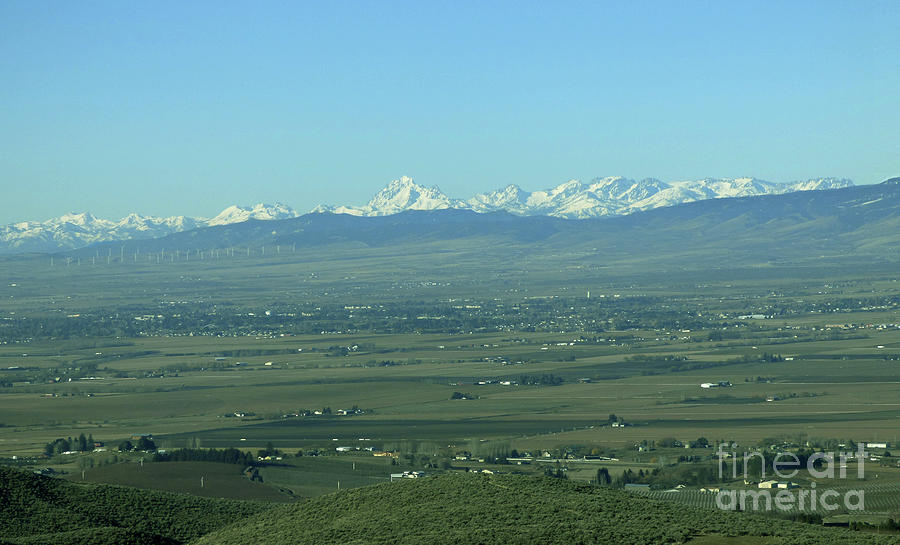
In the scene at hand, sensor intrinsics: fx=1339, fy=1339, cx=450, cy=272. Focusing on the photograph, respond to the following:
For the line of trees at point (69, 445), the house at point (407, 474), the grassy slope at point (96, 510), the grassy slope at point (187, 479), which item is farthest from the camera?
the line of trees at point (69, 445)

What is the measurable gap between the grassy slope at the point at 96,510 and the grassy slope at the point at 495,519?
372 cm

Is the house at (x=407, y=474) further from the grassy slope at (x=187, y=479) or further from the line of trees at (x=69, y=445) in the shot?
the line of trees at (x=69, y=445)

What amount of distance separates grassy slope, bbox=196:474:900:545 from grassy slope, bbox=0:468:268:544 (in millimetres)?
3724

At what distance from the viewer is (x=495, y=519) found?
1630 inches

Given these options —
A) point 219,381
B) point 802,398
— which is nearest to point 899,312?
point 802,398

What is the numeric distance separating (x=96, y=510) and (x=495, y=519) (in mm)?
17707

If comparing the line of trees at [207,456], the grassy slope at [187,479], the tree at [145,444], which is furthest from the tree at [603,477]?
the tree at [145,444]

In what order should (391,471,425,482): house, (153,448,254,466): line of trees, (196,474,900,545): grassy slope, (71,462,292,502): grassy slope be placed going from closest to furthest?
(196,474,900,545): grassy slope < (71,462,292,502): grassy slope < (391,471,425,482): house < (153,448,254,466): line of trees

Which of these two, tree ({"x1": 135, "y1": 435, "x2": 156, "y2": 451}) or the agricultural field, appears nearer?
the agricultural field

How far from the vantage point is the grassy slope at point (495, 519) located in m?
37.9

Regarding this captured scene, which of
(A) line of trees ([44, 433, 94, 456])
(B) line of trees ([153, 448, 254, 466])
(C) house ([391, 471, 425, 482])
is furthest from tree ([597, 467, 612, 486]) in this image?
(A) line of trees ([44, 433, 94, 456])

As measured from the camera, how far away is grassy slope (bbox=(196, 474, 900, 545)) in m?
37.9

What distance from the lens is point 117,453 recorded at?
3034 inches

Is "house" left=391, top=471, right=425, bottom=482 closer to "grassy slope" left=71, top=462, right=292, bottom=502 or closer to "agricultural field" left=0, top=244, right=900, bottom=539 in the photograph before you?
"agricultural field" left=0, top=244, right=900, bottom=539
